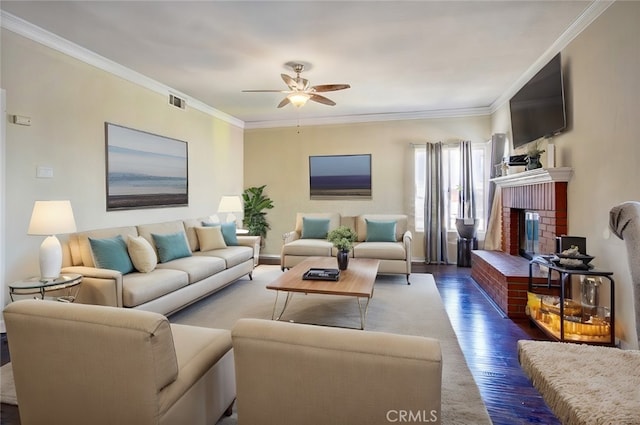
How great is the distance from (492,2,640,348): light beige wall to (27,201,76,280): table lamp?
445 cm

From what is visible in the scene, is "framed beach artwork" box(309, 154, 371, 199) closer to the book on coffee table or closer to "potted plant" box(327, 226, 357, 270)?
"potted plant" box(327, 226, 357, 270)

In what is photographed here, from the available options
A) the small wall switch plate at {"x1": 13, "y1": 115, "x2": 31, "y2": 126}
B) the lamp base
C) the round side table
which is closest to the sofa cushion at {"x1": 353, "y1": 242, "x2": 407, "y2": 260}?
the round side table

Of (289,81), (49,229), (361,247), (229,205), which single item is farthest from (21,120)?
(361,247)

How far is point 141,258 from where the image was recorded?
3.40 metres

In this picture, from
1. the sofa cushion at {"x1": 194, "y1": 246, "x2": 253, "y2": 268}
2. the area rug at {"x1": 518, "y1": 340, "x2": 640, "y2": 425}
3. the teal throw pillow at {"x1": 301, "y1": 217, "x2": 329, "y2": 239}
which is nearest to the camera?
the area rug at {"x1": 518, "y1": 340, "x2": 640, "y2": 425}

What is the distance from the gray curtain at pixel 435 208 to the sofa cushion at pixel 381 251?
1374 millimetres

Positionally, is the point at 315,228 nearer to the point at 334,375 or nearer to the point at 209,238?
the point at 209,238

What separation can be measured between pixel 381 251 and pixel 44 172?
158 inches

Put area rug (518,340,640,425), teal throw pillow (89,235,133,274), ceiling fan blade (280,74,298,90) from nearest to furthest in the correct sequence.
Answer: area rug (518,340,640,425) < teal throw pillow (89,235,133,274) < ceiling fan blade (280,74,298,90)

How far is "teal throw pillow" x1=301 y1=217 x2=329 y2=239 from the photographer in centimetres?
574

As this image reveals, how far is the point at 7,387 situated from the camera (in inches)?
83.7

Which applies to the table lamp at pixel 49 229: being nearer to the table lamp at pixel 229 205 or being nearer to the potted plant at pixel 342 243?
the potted plant at pixel 342 243

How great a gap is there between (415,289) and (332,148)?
3.37 m

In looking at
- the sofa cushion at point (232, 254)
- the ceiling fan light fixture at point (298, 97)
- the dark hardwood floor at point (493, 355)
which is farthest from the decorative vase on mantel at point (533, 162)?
the sofa cushion at point (232, 254)
